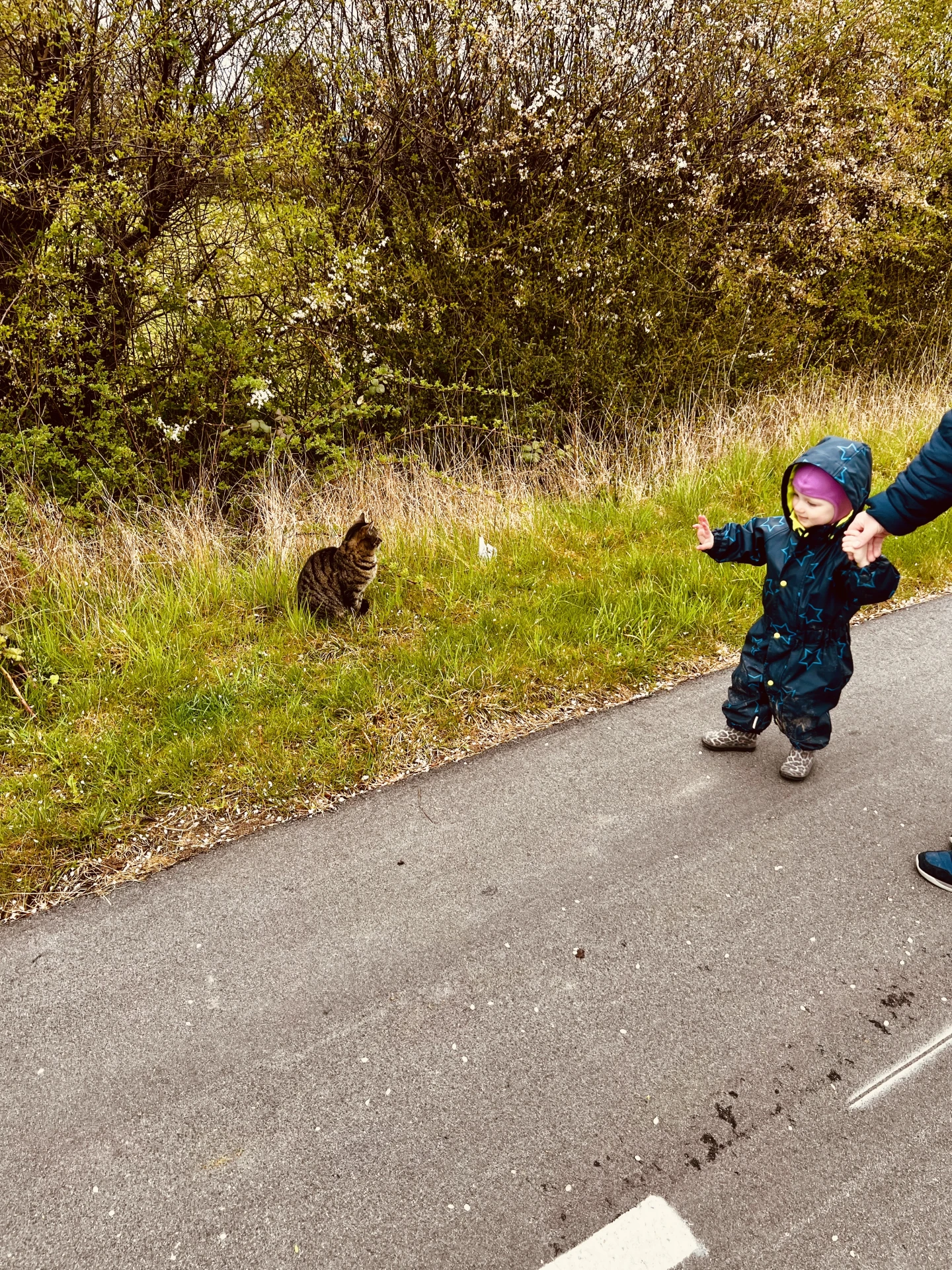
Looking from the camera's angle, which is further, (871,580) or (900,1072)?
(871,580)

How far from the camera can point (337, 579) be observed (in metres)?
4.31

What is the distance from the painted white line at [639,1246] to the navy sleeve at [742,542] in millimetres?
2336

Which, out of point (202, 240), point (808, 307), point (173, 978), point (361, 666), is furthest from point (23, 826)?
point (808, 307)

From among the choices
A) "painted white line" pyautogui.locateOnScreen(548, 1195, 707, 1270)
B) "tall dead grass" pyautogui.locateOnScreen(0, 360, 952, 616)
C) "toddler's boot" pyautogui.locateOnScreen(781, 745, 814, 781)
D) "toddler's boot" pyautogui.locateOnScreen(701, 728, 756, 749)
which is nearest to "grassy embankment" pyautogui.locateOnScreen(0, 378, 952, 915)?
"tall dead grass" pyautogui.locateOnScreen(0, 360, 952, 616)

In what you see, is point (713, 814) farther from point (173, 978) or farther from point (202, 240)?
point (202, 240)

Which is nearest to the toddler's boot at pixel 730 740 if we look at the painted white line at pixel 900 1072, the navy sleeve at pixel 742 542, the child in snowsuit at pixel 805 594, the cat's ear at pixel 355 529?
the child in snowsuit at pixel 805 594

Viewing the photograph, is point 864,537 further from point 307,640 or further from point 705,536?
point 307,640

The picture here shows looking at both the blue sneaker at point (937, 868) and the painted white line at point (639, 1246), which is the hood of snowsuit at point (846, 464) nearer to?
the blue sneaker at point (937, 868)

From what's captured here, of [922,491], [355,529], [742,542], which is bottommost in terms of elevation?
[355,529]

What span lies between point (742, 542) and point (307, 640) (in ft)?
7.84

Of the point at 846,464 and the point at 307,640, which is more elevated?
the point at 846,464

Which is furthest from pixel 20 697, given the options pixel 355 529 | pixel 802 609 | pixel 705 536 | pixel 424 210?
pixel 424 210

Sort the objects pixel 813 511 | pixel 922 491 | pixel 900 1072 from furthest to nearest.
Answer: pixel 813 511 → pixel 922 491 → pixel 900 1072

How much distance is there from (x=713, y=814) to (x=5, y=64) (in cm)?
639
